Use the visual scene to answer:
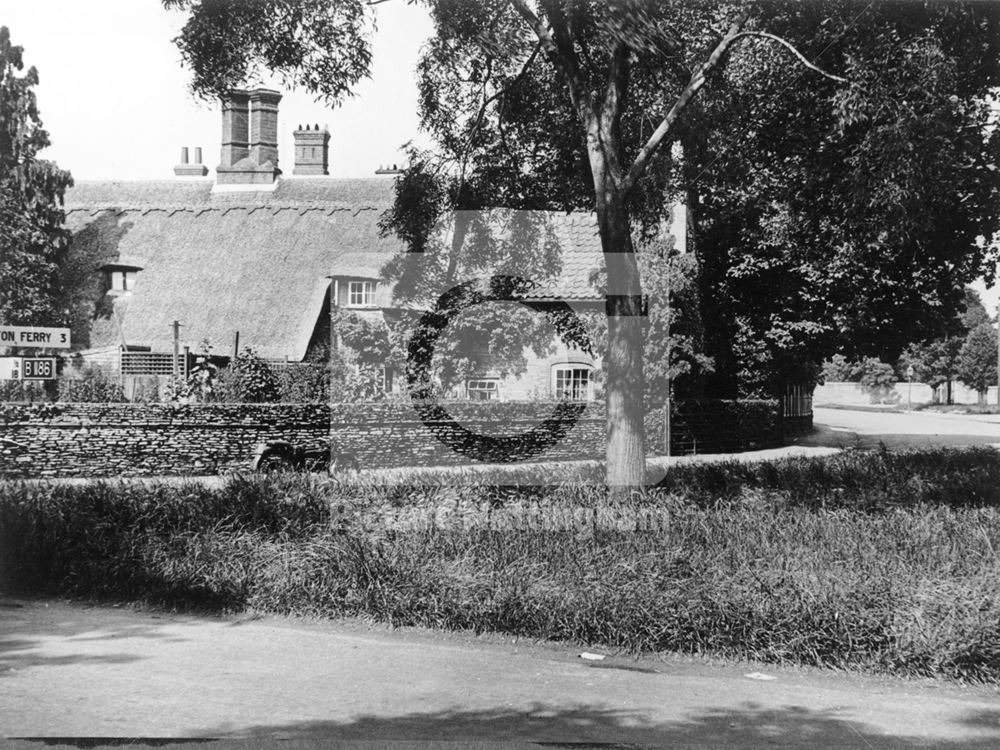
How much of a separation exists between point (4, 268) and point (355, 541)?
1633cm

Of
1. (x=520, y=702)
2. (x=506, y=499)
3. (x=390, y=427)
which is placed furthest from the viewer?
(x=390, y=427)

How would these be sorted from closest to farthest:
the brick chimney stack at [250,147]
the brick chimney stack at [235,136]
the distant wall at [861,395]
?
the brick chimney stack at [250,147], the brick chimney stack at [235,136], the distant wall at [861,395]

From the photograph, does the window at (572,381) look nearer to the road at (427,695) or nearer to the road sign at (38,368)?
the road sign at (38,368)

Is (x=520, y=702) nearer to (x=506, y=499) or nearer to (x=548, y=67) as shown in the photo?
(x=506, y=499)

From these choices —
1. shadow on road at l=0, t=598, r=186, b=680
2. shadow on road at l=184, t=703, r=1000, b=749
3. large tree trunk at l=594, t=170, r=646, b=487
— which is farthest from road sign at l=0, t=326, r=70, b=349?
shadow on road at l=184, t=703, r=1000, b=749

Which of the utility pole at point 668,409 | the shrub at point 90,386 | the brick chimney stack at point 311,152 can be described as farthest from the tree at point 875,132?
the brick chimney stack at point 311,152

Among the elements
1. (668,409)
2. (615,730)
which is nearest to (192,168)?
(668,409)

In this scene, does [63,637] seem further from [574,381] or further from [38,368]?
[574,381]

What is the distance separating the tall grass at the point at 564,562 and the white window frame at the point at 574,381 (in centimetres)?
1315

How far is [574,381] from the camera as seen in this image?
23812 mm

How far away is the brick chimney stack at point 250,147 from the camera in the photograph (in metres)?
28.6

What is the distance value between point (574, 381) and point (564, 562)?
17.3 meters

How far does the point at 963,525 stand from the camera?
792 cm

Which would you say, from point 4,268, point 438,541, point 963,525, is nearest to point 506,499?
point 438,541
